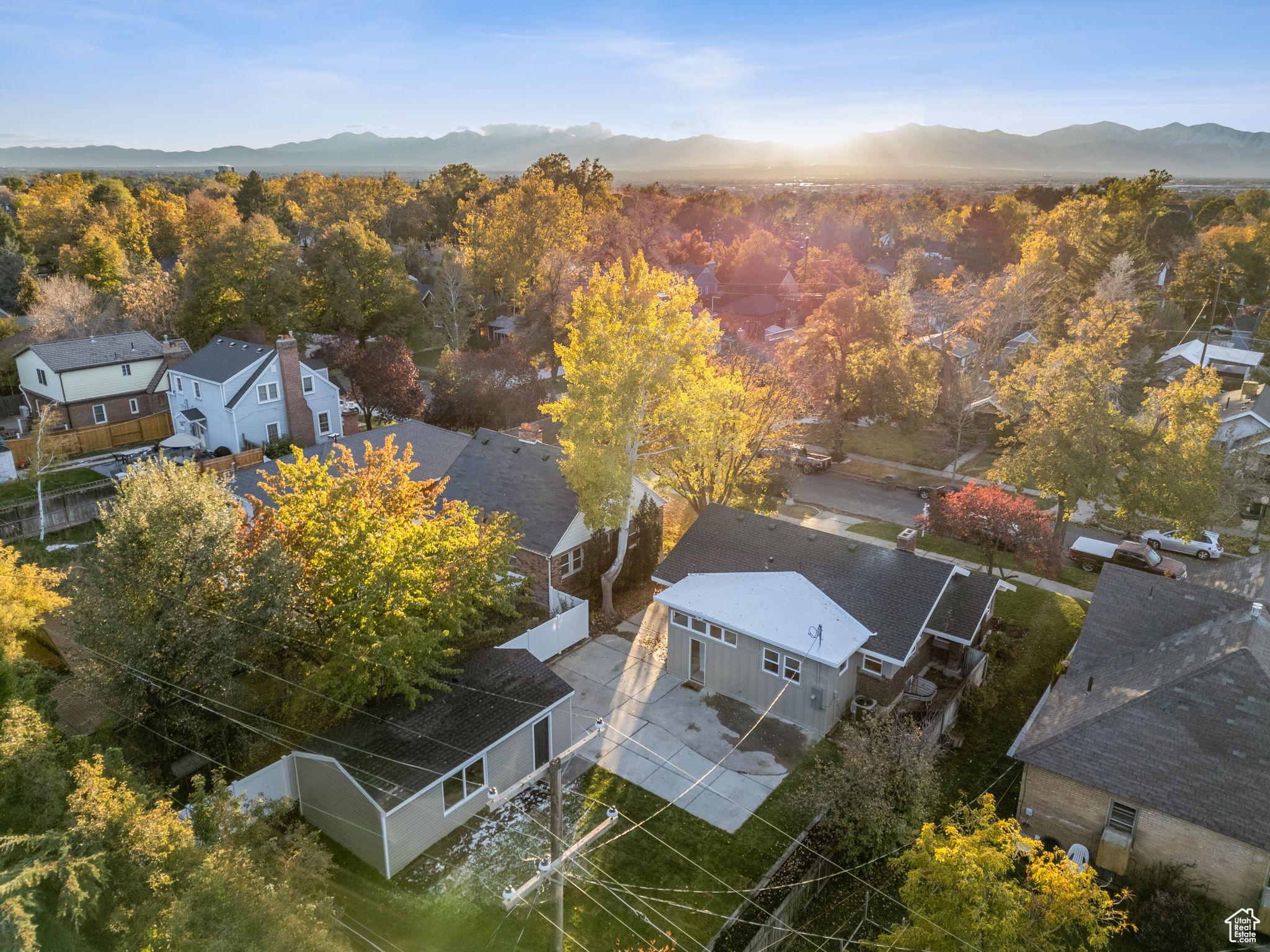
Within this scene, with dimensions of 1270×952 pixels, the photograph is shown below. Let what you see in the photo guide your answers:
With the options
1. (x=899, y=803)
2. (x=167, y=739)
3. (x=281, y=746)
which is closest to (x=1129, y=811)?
(x=899, y=803)

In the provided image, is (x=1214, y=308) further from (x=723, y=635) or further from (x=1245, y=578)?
(x=723, y=635)

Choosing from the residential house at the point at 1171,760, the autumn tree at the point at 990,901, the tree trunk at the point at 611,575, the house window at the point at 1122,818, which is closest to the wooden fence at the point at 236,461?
the tree trunk at the point at 611,575

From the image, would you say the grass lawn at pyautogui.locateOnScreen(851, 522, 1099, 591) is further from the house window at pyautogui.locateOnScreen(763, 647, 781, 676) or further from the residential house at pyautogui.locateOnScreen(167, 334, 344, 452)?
the residential house at pyautogui.locateOnScreen(167, 334, 344, 452)

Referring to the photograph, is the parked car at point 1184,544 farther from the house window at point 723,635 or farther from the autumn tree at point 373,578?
the autumn tree at point 373,578

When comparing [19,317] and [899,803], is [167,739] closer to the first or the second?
[899,803]

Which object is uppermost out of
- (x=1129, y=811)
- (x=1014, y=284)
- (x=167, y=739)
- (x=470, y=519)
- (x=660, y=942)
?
(x=1014, y=284)

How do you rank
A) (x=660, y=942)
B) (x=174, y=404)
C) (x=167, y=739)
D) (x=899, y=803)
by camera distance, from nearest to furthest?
(x=660, y=942)
(x=899, y=803)
(x=167, y=739)
(x=174, y=404)

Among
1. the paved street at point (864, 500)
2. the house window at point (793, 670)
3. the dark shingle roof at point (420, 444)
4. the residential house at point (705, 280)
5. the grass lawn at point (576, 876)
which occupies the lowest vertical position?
the grass lawn at point (576, 876)
